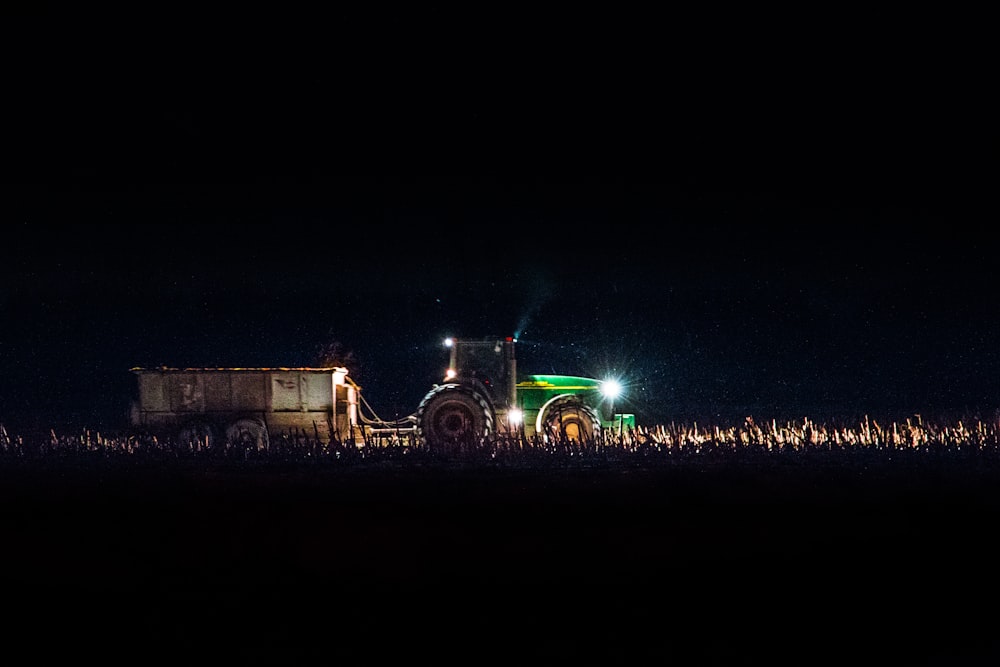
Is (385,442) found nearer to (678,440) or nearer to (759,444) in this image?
(678,440)

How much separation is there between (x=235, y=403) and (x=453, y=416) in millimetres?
3818

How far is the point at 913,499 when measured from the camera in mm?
9617

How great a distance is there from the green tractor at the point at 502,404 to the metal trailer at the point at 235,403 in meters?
1.86

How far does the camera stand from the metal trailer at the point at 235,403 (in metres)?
15.8

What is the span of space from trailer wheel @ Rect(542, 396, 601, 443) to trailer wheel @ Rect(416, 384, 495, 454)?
1048 mm

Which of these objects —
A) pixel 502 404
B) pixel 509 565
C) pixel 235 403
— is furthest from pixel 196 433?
pixel 509 565

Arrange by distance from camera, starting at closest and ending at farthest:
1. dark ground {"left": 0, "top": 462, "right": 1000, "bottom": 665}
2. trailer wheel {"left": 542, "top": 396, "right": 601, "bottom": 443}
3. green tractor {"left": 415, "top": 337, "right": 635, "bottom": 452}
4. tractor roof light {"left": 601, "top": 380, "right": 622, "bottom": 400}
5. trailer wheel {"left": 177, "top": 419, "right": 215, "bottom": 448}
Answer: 1. dark ground {"left": 0, "top": 462, "right": 1000, "bottom": 665}
2. trailer wheel {"left": 177, "top": 419, "right": 215, "bottom": 448}
3. green tractor {"left": 415, "top": 337, "right": 635, "bottom": 452}
4. trailer wheel {"left": 542, "top": 396, "right": 601, "bottom": 443}
5. tractor roof light {"left": 601, "top": 380, "right": 622, "bottom": 400}

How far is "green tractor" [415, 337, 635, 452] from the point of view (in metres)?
15.8

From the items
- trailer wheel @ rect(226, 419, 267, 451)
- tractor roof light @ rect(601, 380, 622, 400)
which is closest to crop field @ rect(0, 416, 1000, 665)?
trailer wheel @ rect(226, 419, 267, 451)

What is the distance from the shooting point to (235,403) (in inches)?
628

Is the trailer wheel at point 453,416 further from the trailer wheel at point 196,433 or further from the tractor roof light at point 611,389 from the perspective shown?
the trailer wheel at point 196,433

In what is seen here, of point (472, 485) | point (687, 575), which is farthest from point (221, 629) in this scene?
point (472, 485)

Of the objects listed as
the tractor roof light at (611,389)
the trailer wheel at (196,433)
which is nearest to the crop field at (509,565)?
the trailer wheel at (196,433)

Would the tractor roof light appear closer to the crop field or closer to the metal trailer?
the crop field
